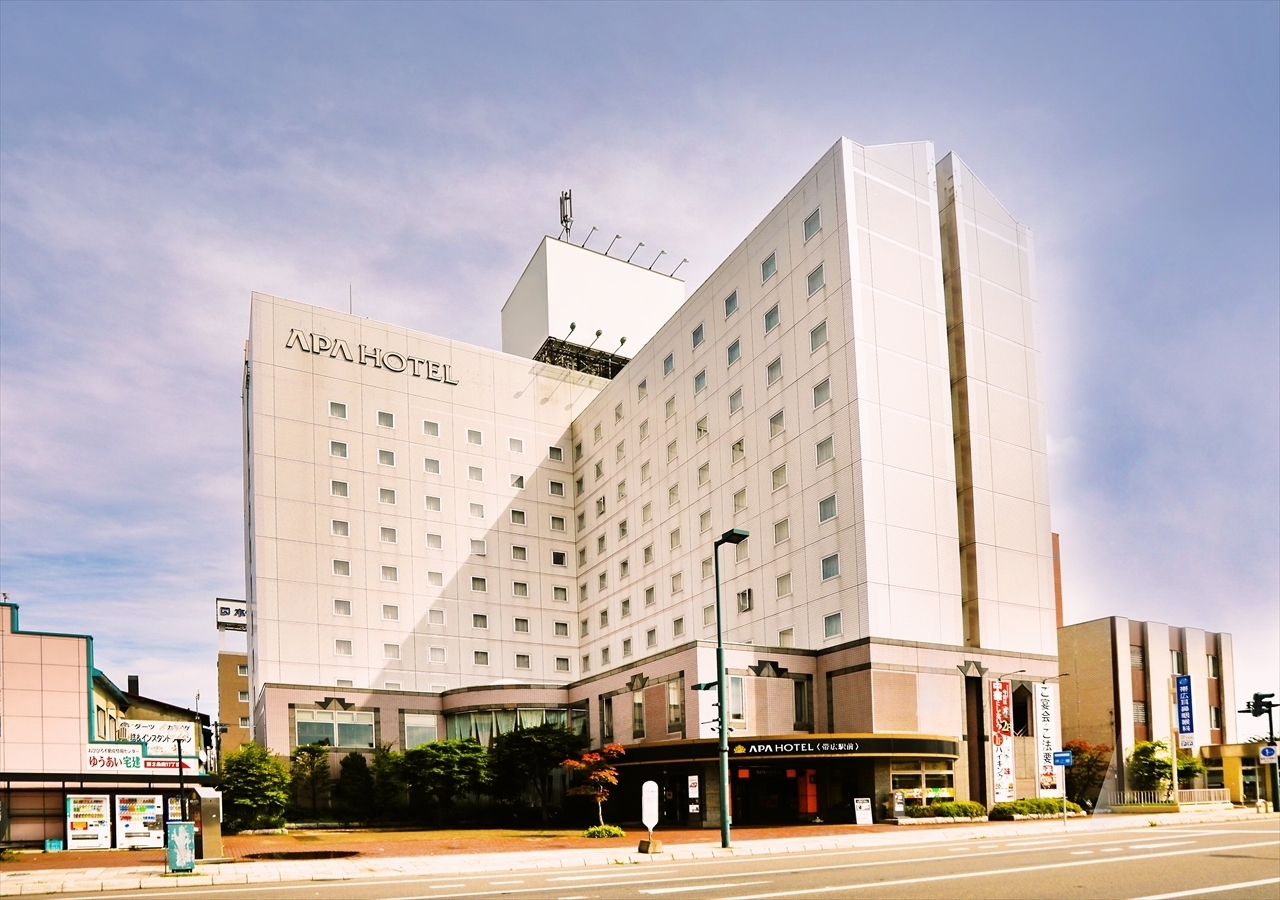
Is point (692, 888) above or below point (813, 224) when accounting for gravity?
below

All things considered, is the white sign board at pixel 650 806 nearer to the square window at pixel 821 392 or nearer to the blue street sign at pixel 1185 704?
the square window at pixel 821 392

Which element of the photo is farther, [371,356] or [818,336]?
[371,356]

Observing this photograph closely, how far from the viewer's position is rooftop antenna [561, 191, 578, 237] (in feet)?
350

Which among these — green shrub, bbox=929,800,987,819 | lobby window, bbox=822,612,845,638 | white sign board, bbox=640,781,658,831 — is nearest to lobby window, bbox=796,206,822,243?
lobby window, bbox=822,612,845,638

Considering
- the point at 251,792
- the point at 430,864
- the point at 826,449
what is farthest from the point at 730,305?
the point at 430,864

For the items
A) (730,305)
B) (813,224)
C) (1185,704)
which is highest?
(813,224)

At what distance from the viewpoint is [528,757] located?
6462cm

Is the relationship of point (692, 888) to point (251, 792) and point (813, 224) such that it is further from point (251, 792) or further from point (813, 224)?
point (813, 224)

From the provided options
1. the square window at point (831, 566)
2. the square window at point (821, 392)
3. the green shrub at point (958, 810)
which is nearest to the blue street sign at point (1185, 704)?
the green shrub at point (958, 810)

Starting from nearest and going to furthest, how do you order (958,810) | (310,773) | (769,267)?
(958,810) → (769,267) → (310,773)

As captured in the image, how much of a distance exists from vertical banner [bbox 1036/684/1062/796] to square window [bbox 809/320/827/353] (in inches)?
885

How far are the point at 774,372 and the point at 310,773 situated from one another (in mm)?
38496

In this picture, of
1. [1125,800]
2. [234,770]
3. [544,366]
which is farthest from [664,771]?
[544,366]

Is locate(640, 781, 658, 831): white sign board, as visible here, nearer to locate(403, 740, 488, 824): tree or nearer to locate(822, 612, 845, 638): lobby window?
locate(822, 612, 845, 638): lobby window
